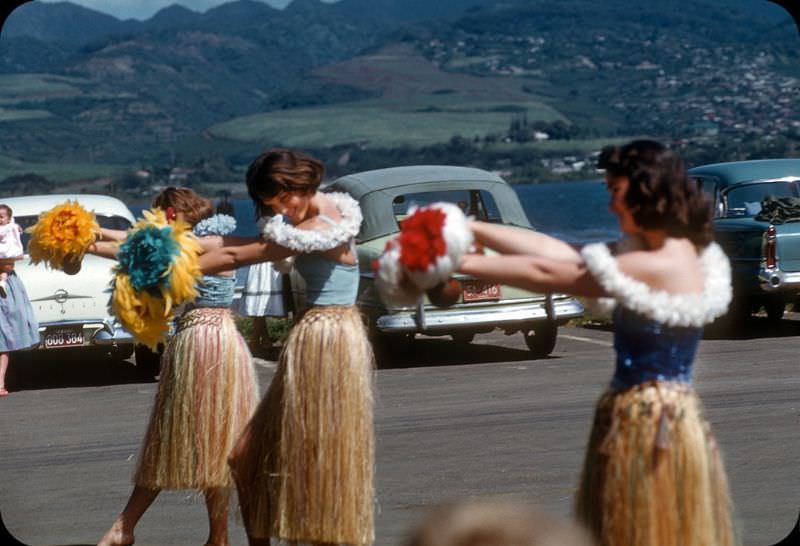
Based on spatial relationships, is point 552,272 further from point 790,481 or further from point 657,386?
point 790,481

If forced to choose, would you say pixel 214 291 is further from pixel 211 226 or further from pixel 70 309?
pixel 70 309

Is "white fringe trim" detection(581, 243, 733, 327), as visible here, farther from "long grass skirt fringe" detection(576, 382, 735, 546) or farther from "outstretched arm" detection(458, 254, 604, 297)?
"long grass skirt fringe" detection(576, 382, 735, 546)

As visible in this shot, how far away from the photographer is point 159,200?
716 cm

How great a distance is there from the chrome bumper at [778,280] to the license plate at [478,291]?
350cm

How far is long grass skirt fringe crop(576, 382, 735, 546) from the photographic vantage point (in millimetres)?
4484

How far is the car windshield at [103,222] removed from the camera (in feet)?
49.4

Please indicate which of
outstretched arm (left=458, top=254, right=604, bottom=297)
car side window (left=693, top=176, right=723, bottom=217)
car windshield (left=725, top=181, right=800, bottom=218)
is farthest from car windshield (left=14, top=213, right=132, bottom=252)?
outstretched arm (left=458, top=254, right=604, bottom=297)

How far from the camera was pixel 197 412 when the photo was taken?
6770 mm

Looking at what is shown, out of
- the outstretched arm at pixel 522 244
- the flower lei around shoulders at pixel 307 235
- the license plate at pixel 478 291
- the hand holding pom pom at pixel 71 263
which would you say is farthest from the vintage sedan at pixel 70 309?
the outstretched arm at pixel 522 244

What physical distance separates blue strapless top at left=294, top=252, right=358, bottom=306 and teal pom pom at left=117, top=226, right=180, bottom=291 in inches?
21.0

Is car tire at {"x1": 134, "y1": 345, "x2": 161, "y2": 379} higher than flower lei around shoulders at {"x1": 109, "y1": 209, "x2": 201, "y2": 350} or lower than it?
lower

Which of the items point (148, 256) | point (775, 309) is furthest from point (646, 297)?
point (775, 309)

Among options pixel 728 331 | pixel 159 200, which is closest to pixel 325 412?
pixel 159 200

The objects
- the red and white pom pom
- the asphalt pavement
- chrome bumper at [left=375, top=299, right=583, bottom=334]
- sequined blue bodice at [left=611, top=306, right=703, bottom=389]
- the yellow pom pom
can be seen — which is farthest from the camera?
chrome bumper at [left=375, top=299, right=583, bottom=334]
